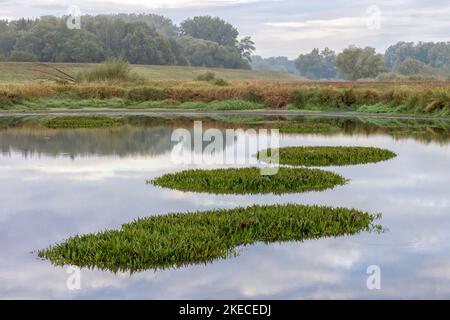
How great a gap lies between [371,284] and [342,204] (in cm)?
559

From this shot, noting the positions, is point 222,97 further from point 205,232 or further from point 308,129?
point 205,232

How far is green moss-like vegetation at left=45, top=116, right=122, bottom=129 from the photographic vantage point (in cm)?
3609

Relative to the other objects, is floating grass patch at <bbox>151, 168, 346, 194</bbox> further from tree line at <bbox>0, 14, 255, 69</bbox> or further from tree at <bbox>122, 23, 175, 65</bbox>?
tree at <bbox>122, 23, 175, 65</bbox>

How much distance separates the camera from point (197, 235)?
11188 millimetres

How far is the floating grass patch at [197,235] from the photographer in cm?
1019

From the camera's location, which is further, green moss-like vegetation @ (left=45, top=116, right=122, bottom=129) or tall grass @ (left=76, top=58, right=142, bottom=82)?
tall grass @ (left=76, top=58, right=142, bottom=82)

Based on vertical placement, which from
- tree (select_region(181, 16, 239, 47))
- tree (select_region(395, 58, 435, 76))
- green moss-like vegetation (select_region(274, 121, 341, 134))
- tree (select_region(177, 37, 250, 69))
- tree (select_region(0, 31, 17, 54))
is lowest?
green moss-like vegetation (select_region(274, 121, 341, 134))

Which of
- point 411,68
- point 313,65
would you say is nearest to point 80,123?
point 411,68

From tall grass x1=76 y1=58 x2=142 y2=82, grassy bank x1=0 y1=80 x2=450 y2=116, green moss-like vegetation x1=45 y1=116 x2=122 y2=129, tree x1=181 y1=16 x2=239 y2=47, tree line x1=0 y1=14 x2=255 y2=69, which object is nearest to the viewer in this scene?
green moss-like vegetation x1=45 y1=116 x2=122 y2=129

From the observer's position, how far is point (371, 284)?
9.08m

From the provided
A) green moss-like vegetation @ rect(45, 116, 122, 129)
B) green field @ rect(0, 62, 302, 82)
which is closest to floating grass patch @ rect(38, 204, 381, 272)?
green moss-like vegetation @ rect(45, 116, 122, 129)

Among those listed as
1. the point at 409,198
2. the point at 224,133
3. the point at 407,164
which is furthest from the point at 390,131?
the point at 409,198

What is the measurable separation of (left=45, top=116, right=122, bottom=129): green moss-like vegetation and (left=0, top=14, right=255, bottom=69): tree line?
59.2 meters

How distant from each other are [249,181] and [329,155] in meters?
5.97
